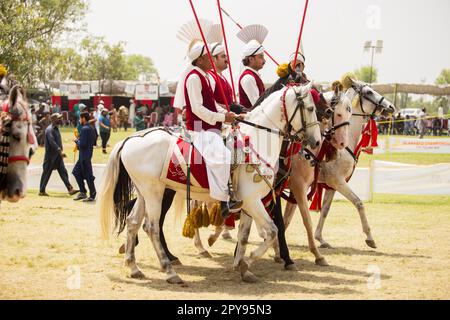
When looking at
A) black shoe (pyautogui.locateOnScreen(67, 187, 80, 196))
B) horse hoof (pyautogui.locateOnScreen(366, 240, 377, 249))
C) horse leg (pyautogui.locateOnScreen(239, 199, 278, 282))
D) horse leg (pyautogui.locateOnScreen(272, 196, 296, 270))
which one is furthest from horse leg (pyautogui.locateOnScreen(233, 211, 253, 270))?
black shoe (pyautogui.locateOnScreen(67, 187, 80, 196))

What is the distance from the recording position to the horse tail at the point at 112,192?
364 inches

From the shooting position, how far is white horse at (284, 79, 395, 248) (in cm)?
1098

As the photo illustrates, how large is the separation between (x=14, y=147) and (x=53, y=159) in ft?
35.7

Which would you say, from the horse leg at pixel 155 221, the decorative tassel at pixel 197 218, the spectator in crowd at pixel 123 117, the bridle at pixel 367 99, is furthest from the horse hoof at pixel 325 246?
the spectator in crowd at pixel 123 117

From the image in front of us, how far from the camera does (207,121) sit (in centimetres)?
862

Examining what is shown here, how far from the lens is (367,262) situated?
10227 mm

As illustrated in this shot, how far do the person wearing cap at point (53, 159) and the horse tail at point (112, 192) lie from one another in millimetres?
8264

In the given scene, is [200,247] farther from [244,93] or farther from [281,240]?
[244,93]

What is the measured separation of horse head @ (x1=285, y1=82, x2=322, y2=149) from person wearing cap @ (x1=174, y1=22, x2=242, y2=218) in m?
0.75

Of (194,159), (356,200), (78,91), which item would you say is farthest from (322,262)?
(78,91)

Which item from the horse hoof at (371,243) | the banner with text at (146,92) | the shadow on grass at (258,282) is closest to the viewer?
the shadow on grass at (258,282)

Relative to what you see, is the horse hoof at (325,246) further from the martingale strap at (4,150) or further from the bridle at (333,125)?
the martingale strap at (4,150)
